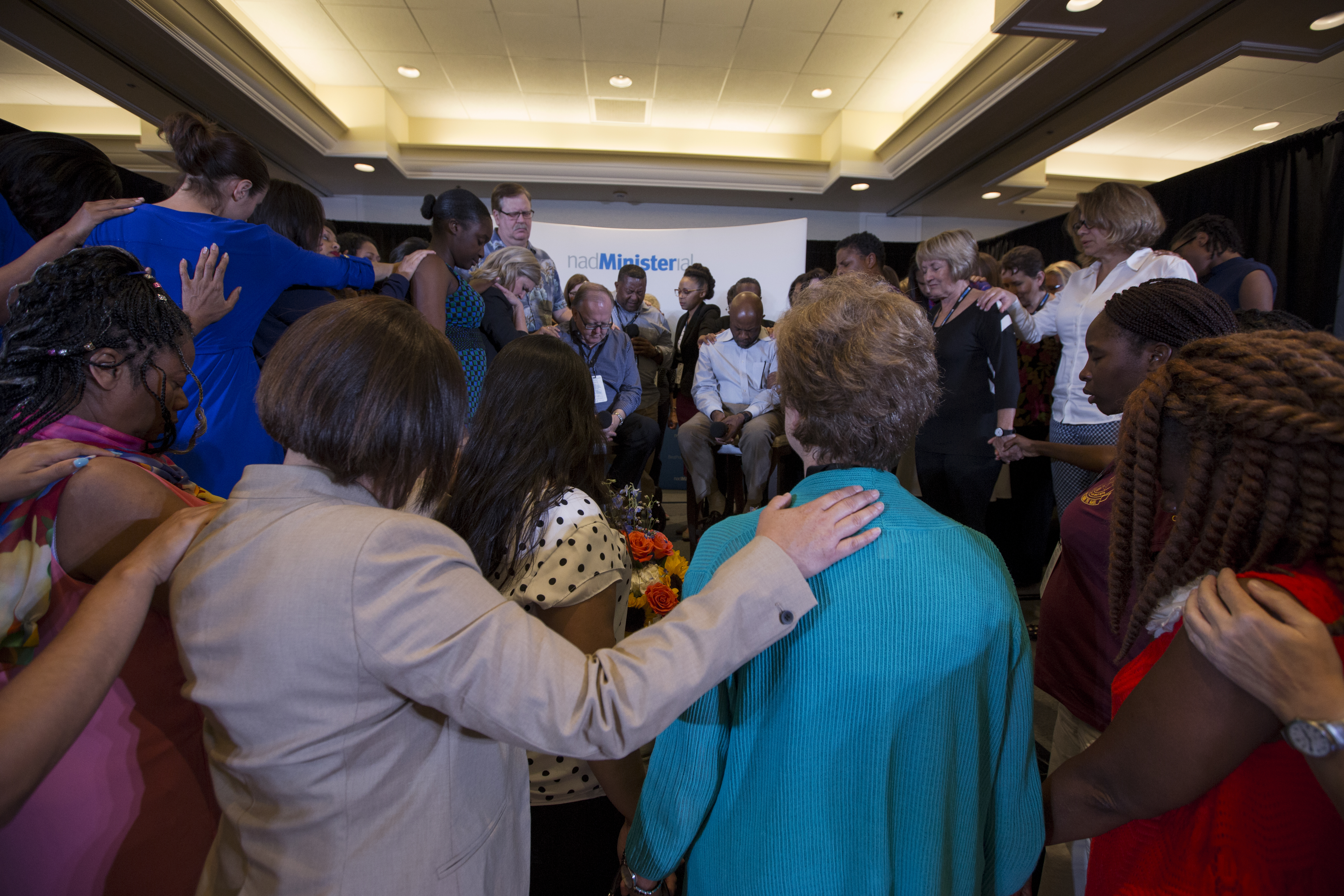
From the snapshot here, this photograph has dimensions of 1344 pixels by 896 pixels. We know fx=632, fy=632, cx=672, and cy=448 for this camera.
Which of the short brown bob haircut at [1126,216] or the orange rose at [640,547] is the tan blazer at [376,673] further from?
the short brown bob haircut at [1126,216]

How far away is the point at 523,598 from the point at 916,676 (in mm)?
692

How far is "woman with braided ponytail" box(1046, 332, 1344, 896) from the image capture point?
28.0 inches

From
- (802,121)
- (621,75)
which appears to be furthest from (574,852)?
(802,121)

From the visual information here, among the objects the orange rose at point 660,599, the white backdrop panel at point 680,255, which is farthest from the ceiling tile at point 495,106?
the orange rose at point 660,599

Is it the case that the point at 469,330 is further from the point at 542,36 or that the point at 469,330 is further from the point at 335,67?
the point at 335,67

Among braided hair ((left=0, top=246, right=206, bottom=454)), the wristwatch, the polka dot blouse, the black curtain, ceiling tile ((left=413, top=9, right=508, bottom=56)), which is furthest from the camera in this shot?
ceiling tile ((left=413, top=9, right=508, bottom=56))

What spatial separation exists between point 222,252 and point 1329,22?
6.74 meters

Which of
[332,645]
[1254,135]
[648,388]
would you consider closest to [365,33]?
[648,388]

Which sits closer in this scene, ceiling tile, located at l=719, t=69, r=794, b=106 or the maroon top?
the maroon top

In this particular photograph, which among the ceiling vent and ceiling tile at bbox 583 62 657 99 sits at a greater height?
ceiling tile at bbox 583 62 657 99

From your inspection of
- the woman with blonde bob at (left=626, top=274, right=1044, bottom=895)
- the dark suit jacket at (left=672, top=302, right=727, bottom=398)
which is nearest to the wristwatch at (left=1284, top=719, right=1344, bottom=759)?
→ the woman with blonde bob at (left=626, top=274, right=1044, bottom=895)

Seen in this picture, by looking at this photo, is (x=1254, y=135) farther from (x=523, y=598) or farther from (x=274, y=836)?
(x=274, y=836)

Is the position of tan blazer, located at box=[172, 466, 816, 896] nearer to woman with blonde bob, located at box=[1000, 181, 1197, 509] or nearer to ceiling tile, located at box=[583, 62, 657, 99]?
woman with blonde bob, located at box=[1000, 181, 1197, 509]

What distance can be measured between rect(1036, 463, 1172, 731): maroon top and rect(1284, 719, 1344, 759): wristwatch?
2.27 ft
